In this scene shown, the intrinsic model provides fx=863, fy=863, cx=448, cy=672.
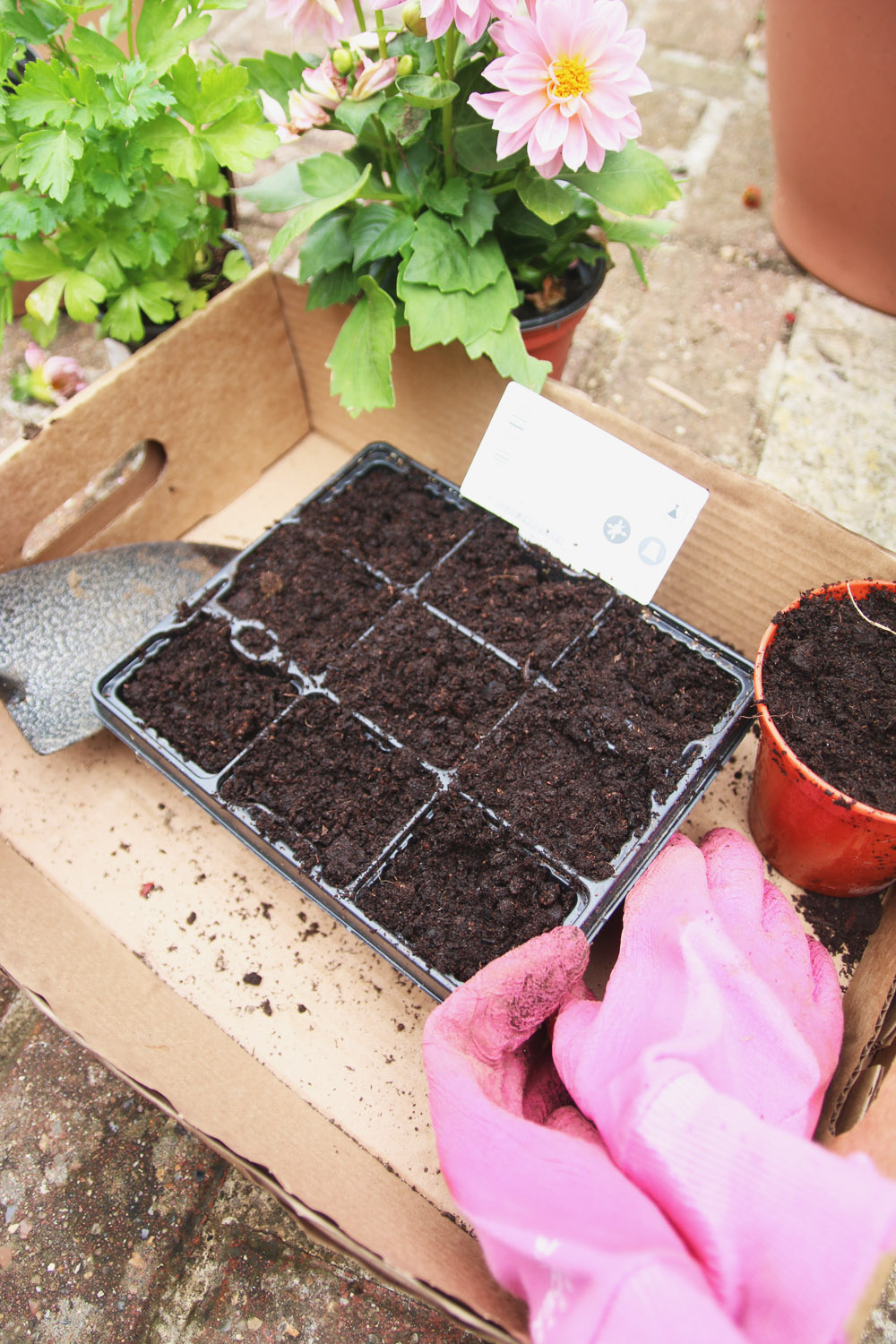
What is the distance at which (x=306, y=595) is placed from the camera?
4.08ft

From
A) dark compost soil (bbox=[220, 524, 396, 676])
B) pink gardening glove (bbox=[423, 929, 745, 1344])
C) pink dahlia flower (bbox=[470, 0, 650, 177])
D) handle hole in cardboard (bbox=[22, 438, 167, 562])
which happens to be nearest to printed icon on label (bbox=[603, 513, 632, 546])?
dark compost soil (bbox=[220, 524, 396, 676])

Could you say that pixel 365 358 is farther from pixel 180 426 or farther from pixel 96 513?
pixel 96 513

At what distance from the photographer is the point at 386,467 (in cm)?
137

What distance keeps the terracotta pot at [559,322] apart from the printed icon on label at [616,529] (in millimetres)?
264

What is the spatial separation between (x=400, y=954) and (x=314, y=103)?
1.02 meters

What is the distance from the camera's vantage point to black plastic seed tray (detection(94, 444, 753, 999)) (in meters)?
1.01

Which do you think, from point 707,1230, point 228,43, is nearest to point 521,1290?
point 707,1230

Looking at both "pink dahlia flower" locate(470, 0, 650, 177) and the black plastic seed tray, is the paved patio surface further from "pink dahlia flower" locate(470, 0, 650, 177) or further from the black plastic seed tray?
"pink dahlia flower" locate(470, 0, 650, 177)

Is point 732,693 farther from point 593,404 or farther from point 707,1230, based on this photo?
point 707,1230

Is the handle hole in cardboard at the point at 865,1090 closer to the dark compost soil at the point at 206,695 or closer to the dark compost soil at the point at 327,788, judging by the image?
the dark compost soil at the point at 327,788

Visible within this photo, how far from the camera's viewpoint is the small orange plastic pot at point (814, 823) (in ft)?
3.09

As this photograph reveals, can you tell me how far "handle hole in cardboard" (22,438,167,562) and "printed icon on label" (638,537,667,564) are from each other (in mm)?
801

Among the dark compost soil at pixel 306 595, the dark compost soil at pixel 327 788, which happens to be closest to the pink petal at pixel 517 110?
the dark compost soil at pixel 306 595

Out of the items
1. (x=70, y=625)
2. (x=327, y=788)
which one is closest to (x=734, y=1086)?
(x=327, y=788)
